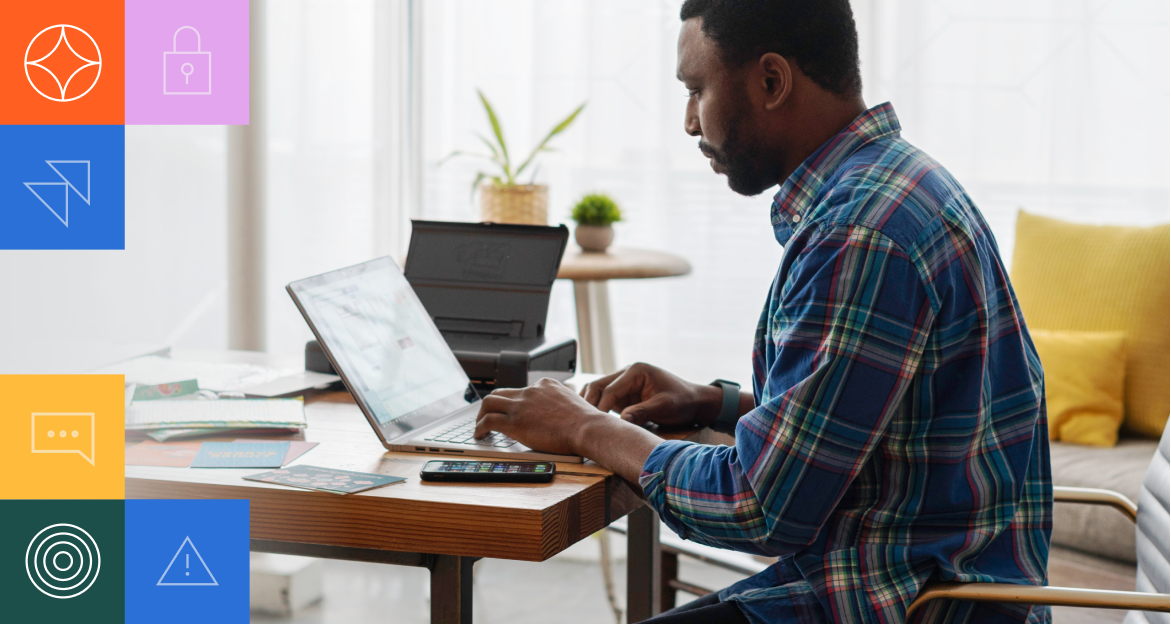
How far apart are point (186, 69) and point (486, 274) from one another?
1.13 m

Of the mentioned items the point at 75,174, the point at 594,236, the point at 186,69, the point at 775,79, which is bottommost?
the point at 594,236

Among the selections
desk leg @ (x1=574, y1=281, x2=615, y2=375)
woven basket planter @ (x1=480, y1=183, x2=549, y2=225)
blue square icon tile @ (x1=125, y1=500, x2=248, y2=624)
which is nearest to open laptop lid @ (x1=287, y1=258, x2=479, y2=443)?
blue square icon tile @ (x1=125, y1=500, x2=248, y2=624)

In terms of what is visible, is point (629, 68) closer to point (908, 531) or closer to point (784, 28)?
point (784, 28)

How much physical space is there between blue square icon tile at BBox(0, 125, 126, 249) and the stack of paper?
1.50 ft

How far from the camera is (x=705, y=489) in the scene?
3.24ft

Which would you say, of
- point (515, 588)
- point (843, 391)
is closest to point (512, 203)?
point (515, 588)

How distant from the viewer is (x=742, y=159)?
1.15 meters

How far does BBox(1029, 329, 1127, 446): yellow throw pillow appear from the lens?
99.2 inches

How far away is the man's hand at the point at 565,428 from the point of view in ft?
3.55

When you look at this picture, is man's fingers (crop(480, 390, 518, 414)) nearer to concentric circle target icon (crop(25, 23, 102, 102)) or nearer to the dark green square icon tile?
the dark green square icon tile

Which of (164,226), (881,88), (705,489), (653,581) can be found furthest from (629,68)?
(705,489)

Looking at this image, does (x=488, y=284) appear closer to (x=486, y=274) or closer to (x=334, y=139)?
(x=486, y=274)

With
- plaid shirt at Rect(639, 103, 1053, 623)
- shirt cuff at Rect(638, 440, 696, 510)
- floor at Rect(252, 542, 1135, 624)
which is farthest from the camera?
floor at Rect(252, 542, 1135, 624)

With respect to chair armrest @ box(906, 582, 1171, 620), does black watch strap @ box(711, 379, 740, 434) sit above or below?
above
